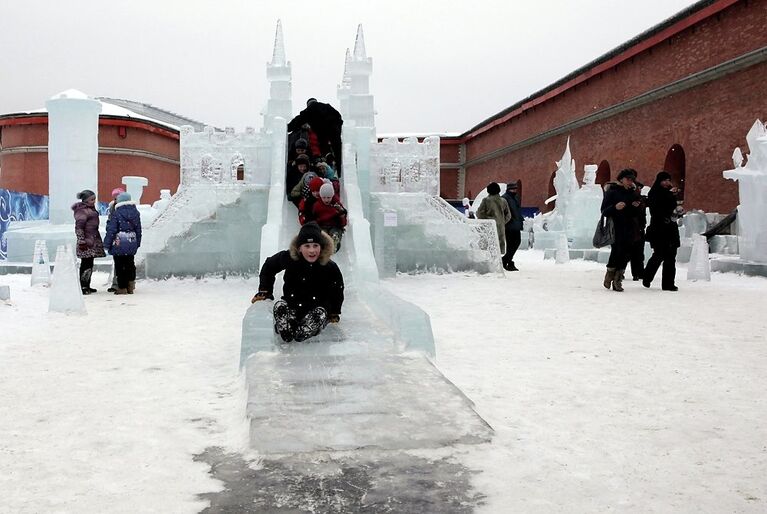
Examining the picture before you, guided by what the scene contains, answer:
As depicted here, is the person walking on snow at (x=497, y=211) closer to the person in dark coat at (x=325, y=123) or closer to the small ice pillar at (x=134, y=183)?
the person in dark coat at (x=325, y=123)

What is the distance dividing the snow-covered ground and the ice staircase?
2.64 m

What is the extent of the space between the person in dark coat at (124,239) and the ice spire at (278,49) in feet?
20.5

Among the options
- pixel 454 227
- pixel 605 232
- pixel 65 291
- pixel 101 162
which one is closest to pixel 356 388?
pixel 65 291

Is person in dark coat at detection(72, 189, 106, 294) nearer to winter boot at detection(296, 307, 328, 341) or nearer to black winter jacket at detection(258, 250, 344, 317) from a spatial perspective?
black winter jacket at detection(258, 250, 344, 317)

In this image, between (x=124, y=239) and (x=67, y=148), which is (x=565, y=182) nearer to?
(x=67, y=148)

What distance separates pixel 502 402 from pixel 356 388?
0.81 m

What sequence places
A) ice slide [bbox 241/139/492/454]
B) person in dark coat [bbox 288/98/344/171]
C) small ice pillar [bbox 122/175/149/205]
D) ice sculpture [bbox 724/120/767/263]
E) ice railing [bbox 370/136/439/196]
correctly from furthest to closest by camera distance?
small ice pillar [bbox 122/175/149/205]
person in dark coat [bbox 288/98/344/171]
ice railing [bbox 370/136/439/196]
ice sculpture [bbox 724/120/767/263]
ice slide [bbox 241/139/492/454]

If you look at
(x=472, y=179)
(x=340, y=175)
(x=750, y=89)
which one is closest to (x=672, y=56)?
(x=750, y=89)

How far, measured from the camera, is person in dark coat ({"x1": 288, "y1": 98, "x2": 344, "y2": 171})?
38.9 feet

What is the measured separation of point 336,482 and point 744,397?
2.55 m

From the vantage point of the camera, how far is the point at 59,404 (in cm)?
367

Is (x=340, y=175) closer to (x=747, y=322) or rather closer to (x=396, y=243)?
(x=396, y=243)

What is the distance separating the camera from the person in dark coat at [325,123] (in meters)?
11.8

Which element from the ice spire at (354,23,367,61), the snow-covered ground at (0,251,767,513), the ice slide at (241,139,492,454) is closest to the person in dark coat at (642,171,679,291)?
the snow-covered ground at (0,251,767,513)
